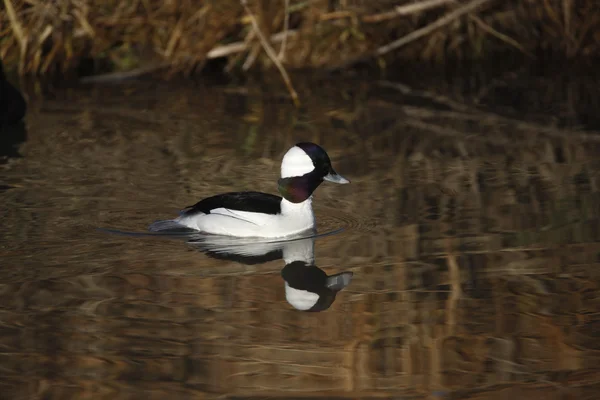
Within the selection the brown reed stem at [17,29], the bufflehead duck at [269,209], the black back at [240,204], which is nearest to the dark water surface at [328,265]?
the bufflehead duck at [269,209]

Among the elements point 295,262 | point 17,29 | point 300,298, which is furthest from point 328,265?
point 17,29

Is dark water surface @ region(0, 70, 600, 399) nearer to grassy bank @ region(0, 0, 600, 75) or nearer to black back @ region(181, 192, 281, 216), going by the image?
black back @ region(181, 192, 281, 216)

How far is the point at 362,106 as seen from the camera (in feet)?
41.9

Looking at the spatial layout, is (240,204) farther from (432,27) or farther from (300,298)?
(432,27)

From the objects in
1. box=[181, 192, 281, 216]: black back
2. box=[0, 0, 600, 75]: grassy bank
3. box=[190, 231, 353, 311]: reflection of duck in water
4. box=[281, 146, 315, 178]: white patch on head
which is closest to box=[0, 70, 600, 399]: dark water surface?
box=[190, 231, 353, 311]: reflection of duck in water

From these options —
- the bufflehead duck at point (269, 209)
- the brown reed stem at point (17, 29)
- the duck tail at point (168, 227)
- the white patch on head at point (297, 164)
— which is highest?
the brown reed stem at point (17, 29)

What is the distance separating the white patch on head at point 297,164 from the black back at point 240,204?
214 millimetres

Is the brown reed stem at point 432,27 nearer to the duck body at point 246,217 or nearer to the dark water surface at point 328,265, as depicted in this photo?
the dark water surface at point 328,265

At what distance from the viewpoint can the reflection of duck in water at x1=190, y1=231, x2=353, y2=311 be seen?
628 centimetres

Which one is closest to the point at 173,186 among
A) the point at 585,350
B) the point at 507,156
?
the point at 507,156

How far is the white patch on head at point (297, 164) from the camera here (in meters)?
7.61

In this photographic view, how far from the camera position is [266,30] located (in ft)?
47.6

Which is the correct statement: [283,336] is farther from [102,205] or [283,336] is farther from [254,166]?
[254,166]

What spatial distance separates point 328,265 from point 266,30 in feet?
26.2
